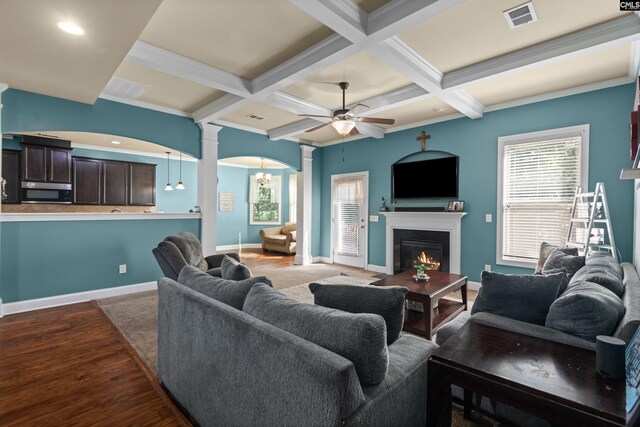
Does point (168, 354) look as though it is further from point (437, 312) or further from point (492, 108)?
point (492, 108)

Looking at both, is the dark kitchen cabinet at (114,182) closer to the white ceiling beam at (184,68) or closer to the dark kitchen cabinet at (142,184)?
the dark kitchen cabinet at (142,184)

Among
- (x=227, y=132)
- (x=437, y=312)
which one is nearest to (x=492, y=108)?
(x=437, y=312)

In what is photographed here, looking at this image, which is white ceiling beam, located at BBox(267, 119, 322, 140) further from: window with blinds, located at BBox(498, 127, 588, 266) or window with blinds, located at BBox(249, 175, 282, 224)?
window with blinds, located at BBox(249, 175, 282, 224)

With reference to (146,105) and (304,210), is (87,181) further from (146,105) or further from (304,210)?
(304,210)

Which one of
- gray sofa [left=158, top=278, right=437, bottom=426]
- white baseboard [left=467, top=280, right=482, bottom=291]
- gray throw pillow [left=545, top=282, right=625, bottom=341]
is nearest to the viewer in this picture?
gray sofa [left=158, top=278, right=437, bottom=426]

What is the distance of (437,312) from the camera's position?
10.7 ft

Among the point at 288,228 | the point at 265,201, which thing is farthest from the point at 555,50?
the point at 265,201

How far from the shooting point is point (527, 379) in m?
1.12

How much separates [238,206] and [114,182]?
3317 millimetres

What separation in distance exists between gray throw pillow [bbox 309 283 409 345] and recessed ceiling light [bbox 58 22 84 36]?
262 centimetres

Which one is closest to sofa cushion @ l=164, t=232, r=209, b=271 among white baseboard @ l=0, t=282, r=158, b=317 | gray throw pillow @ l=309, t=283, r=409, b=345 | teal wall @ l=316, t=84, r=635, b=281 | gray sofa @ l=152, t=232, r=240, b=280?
gray sofa @ l=152, t=232, r=240, b=280

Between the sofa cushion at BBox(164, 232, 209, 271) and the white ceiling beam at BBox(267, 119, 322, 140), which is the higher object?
the white ceiling beam at BBox(267, 119, 322, 140)

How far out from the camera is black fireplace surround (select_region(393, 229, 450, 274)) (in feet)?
16.8

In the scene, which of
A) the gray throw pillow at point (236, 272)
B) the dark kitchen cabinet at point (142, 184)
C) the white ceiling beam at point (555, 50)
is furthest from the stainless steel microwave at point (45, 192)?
the white ceiling beam at point (555, 50)
